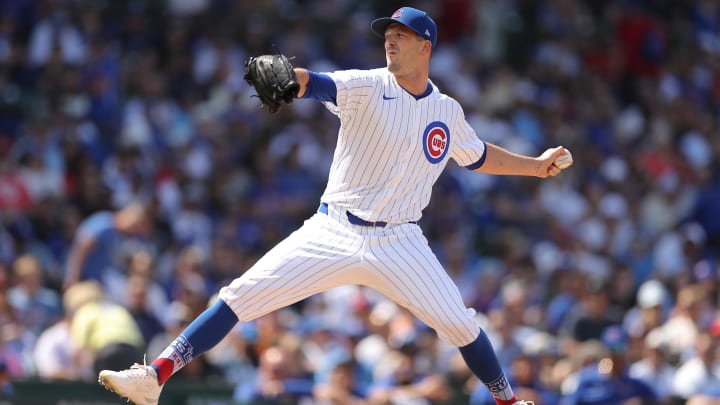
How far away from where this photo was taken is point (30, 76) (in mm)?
13375

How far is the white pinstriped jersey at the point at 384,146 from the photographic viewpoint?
6.07m

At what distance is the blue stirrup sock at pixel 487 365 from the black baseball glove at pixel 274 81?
1587 mm

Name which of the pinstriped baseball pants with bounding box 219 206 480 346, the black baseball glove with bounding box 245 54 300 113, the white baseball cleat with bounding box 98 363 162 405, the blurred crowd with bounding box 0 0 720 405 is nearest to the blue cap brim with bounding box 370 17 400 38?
the black baseball glove with bounding box 245 54 300 113

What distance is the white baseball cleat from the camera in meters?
5.90

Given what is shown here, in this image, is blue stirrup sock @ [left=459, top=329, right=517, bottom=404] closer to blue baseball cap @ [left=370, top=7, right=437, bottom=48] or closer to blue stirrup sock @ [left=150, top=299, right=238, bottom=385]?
blue stirrup sock @ [left=150, top=299, right=238, bottom=385]

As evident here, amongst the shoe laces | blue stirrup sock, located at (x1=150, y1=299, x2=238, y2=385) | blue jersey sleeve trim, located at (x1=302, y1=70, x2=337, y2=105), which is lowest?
the shoe laces

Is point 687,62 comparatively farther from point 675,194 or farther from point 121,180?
A: point 121,180

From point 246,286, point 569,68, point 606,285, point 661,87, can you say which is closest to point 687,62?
point 661,87

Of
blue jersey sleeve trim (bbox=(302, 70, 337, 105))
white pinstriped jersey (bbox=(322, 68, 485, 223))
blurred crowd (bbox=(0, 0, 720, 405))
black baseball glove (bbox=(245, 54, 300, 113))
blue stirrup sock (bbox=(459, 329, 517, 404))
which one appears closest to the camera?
black baseball glove (bbox=(245, 54, 300, 113))

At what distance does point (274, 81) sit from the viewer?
5.63 meters

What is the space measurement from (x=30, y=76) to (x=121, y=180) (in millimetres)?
1892

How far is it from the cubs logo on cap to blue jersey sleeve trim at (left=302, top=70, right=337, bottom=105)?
0.55 m

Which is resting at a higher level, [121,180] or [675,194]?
[675,194]

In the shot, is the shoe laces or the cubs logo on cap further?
the cubs logo on cap
